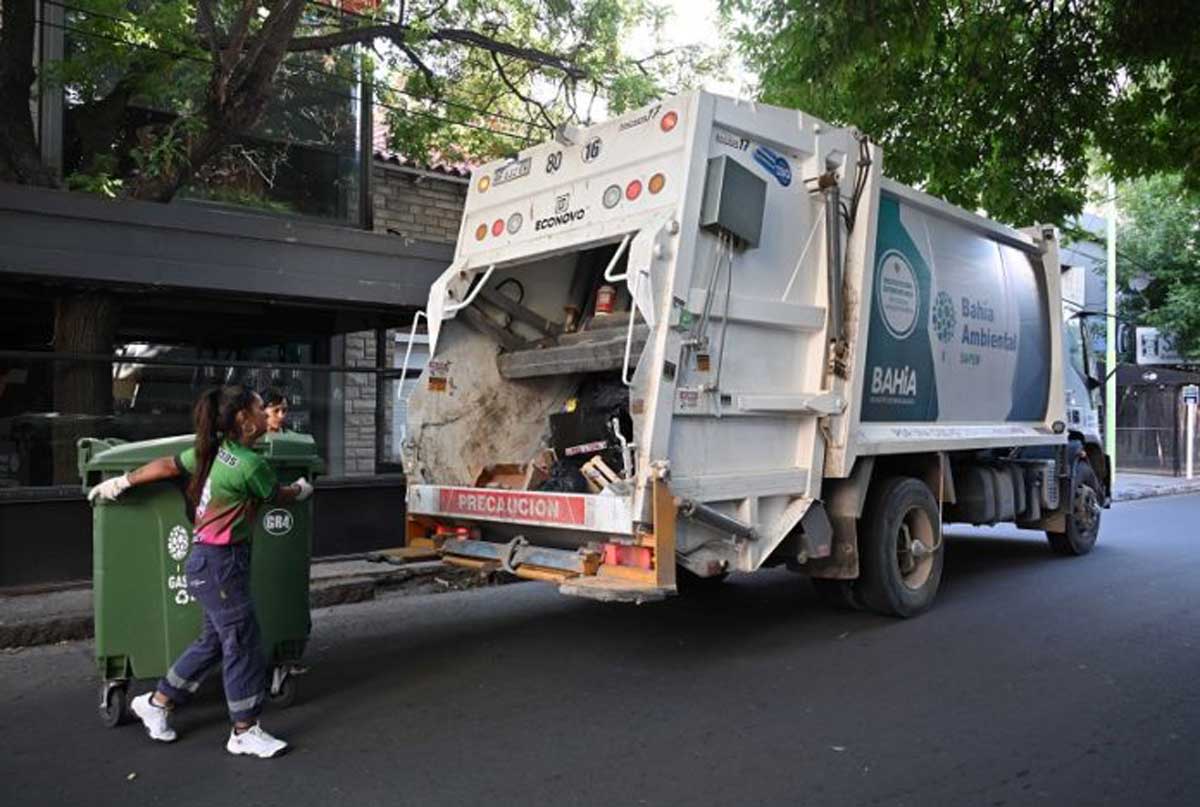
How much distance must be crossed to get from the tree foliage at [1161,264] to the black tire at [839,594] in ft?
60.7

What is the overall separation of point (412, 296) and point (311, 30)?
4009mm

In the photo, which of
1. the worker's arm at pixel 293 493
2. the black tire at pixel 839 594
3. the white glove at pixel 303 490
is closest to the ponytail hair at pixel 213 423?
the worker's arm at pixel 293 493

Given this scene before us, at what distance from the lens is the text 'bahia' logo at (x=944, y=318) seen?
6984 millimetres

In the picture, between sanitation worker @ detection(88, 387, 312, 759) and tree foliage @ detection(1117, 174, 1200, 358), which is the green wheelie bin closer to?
sanitation worker @ detection(88, 387, 312, 759)

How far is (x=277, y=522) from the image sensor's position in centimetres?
481

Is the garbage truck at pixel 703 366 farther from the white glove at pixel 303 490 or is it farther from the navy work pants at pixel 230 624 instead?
the navy work pants at pixel 230 624

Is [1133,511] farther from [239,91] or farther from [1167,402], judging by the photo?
[239,91]

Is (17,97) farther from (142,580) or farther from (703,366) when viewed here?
(703,366)

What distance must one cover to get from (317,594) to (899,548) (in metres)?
4.25

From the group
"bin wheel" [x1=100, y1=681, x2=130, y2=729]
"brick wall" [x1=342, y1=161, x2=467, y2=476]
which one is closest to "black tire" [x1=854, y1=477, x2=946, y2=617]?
"bin wheel" [x1=100, y1=681, x2=130, y2=729]

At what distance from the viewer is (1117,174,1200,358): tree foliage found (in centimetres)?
2216

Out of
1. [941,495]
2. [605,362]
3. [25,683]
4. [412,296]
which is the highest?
[412,296]

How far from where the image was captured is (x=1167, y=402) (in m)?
22.9

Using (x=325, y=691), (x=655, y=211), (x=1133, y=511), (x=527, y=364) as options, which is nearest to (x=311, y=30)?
(x=527, y=364)
